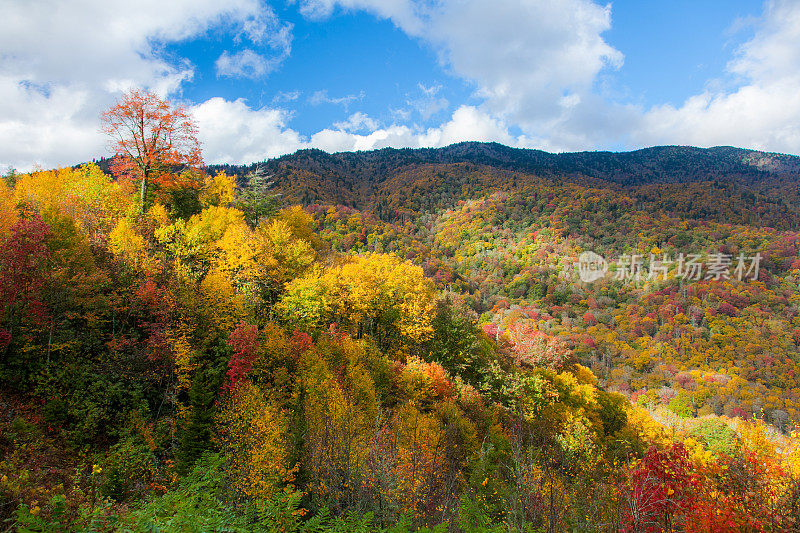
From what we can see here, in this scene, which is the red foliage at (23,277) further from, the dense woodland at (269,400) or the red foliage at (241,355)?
the red foliage at (241,355)

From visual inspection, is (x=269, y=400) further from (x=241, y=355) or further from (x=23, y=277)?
(x=23, y=277)

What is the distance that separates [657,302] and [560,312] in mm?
43331

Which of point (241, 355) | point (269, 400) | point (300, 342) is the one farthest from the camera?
point (300, 342)

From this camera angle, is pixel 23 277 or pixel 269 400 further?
pixel 269 400

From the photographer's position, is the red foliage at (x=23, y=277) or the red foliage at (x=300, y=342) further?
the red foliage at (x=300, y=342)

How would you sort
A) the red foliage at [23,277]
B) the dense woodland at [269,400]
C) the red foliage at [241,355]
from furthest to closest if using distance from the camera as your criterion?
the red foliage at [241,355] < the red foliage at [23,277] < the dense woodland at [269,400]

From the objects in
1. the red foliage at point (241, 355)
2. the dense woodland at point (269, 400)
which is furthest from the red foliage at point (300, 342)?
the red foliage at point (241, 355)

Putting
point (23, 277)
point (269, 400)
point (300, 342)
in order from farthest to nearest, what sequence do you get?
point (300, 342), point (269, 400), point (23, 277)

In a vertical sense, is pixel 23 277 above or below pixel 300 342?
above

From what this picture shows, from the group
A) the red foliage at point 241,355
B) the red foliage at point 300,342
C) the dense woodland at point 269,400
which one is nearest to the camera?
the dense woodland at point 269,400

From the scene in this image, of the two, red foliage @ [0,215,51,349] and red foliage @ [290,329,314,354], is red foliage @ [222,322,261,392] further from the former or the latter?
red foliage @ [0,215,51,349]

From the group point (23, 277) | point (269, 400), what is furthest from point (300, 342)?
point (23, 277)

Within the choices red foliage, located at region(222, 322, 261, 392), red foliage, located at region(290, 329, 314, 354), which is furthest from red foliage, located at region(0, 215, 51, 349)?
red foliage, located at region(290, 329, 314, 354)

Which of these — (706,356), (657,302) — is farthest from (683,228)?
(706,356)
